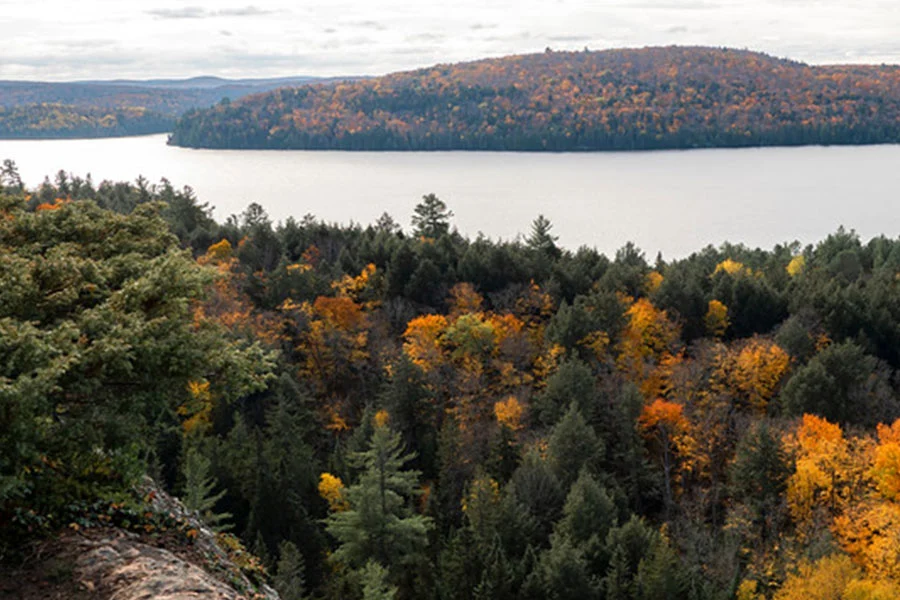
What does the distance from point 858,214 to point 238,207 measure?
80300 mm

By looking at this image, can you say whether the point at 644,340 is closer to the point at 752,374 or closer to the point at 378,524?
the point at 752,374

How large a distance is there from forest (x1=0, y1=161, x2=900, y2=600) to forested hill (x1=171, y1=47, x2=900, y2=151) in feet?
399

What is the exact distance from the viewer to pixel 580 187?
121250 mm

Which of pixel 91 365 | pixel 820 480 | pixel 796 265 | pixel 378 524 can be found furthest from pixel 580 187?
pixel 91 365

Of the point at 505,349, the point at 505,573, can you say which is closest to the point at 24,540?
the point at 505,573

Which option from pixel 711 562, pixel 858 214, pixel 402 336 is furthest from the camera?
pixel 858 214

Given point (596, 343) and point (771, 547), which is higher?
point (596, 343)

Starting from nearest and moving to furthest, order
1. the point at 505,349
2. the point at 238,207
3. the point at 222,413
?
the point at 222,413, the point at 505,349, the point at 238,207

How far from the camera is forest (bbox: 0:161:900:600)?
10.4 m

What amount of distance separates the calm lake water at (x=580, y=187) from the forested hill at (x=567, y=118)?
7.48m

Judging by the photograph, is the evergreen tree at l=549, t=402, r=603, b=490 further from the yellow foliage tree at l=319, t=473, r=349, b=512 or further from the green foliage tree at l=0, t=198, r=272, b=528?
the green foliage tree at l=0, t=198, r=272, b=528

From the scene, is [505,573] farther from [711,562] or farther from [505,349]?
[505,349]

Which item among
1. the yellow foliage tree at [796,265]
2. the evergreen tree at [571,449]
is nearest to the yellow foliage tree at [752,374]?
the evergreen tree at [571,449]

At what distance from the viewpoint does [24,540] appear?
31.7 feet
